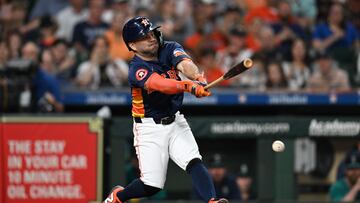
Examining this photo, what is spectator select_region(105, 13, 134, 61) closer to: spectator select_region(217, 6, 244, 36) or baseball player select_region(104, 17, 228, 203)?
spectator select_region(217, 6, 244, 36)

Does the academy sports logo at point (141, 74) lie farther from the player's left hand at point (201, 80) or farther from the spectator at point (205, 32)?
the spectator at point (205, 32)

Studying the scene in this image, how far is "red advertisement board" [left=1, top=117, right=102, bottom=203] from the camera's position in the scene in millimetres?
9172

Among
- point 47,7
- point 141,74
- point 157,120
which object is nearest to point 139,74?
point 141,74

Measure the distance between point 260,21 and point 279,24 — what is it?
284 mm

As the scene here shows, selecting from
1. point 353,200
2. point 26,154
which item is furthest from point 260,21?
point 26,154

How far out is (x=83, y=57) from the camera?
37.0 ft

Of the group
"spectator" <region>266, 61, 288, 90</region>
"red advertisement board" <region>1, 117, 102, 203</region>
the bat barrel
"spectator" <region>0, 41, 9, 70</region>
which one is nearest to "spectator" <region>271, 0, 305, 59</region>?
"spectator" <region>266, 61, 288, 90</region>

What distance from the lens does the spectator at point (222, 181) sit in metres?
9.55

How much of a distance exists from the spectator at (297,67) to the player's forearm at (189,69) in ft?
13.3

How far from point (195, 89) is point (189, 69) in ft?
1.12

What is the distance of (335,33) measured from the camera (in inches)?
465

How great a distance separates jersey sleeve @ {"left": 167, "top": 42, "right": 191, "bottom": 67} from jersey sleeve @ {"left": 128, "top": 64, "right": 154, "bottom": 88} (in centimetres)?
20

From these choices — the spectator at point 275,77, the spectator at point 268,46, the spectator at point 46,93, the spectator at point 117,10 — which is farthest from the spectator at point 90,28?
the spectator at point 275,77

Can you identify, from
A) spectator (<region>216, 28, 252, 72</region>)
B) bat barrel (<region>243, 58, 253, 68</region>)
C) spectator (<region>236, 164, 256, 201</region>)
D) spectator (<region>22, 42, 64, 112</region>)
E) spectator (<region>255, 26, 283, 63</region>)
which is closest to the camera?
bat barrel (<region>243, 58, 253, 68</region>)
